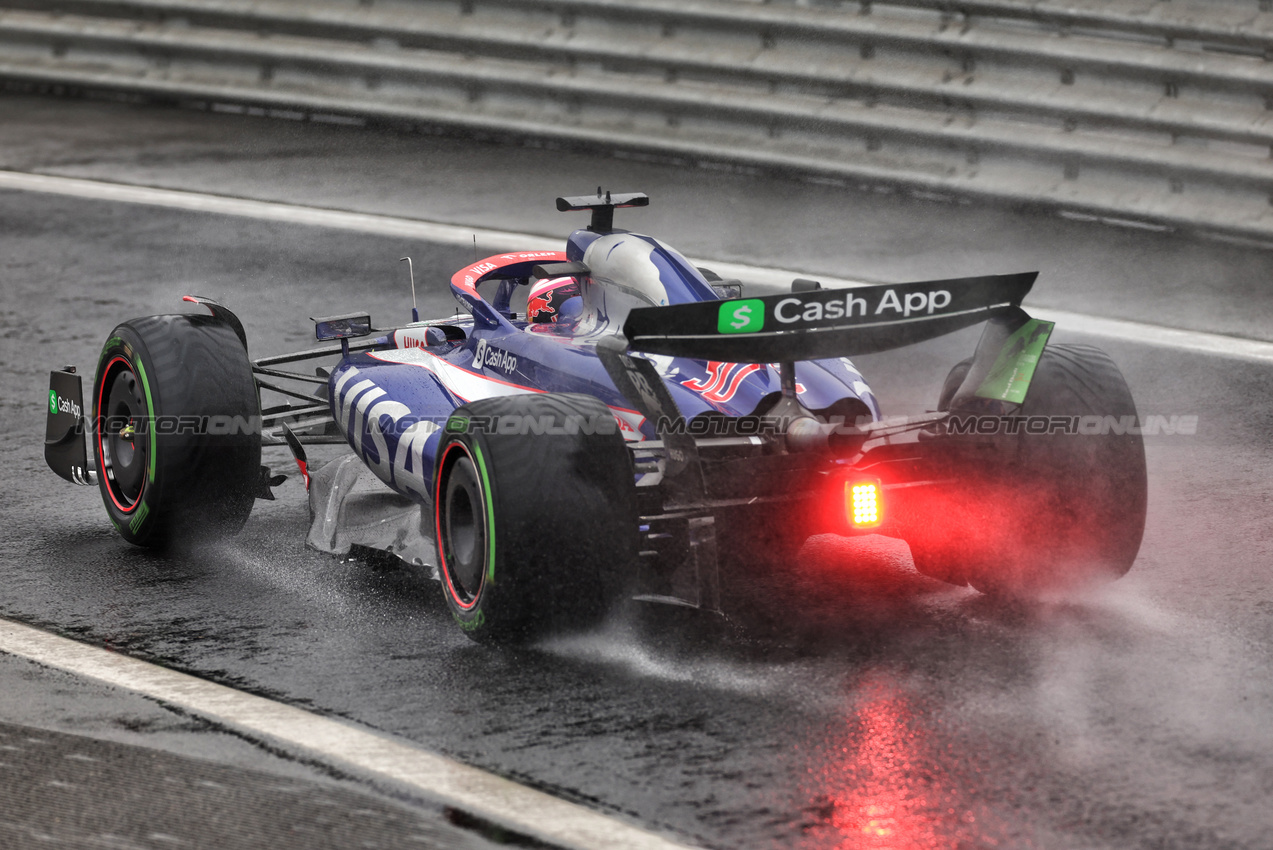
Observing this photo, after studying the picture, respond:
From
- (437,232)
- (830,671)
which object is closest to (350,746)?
(830,671)

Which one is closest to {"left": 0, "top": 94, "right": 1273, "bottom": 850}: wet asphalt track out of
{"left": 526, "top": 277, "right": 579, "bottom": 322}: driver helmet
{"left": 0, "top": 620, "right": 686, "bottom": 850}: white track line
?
{"left": 0, "top": 620, "right": 686, "bottom": 850}: white track line

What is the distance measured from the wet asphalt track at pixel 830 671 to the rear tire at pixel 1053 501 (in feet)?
0.48

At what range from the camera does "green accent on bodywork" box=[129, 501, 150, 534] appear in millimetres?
6469

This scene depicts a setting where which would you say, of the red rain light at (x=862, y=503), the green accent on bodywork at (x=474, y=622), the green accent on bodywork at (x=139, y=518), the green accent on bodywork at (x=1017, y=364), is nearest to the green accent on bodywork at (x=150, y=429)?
the green accent on bodywork at (x=139, y=518)

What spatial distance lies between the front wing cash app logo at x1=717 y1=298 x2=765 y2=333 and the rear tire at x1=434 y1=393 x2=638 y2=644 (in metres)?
0.45

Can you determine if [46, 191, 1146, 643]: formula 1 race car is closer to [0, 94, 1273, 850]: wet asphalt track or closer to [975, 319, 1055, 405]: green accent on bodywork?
[975, 319, 1055, 405]: green accent on bodywork

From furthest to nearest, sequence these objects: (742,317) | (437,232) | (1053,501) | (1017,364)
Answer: (437,232) → (1053,501) → (1017,364) → (742,317)

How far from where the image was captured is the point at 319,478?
6.78 m

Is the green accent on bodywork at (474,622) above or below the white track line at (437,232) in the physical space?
below

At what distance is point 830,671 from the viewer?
5203 millimetres

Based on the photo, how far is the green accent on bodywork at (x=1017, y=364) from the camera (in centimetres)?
532

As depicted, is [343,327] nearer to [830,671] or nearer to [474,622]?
[474,622]

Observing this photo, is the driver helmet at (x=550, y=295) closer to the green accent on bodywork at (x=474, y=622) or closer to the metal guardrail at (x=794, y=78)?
the green accent on bodywork at (x=474, y=622)

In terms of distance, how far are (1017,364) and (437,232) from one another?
7.38 meters
